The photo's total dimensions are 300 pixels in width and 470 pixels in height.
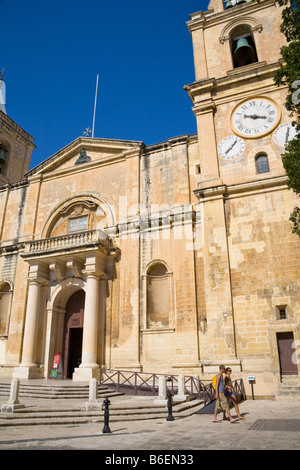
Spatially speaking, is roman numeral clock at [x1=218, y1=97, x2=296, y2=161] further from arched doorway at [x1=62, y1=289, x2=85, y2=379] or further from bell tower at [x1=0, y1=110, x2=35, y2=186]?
bell tower at [x1=0, y1=110, x2=35, y2=186]

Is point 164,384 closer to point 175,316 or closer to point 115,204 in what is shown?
point 175,316

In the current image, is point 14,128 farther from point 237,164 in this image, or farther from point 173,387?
point 173,387

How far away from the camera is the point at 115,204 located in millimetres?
20703

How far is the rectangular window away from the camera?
70.4ft

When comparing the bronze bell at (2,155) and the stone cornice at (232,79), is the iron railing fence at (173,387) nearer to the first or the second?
the stone cornice at (232,79)

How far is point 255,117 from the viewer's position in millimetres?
17703

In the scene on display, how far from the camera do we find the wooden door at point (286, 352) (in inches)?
531

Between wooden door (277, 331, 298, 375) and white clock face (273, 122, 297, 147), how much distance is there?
27.5ft

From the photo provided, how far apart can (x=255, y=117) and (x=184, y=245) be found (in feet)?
23.2

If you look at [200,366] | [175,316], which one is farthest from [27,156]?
[200,366]

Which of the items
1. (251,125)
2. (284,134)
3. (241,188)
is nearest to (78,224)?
(241,188)

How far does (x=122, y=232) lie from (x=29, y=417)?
1103 cm

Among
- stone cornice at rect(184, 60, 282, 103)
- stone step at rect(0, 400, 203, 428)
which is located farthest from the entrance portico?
stone cornice at rect(184, 60, 282, 103)

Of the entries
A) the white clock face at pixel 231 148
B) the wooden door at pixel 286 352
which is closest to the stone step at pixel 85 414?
the wooden door at pixel 286 352
